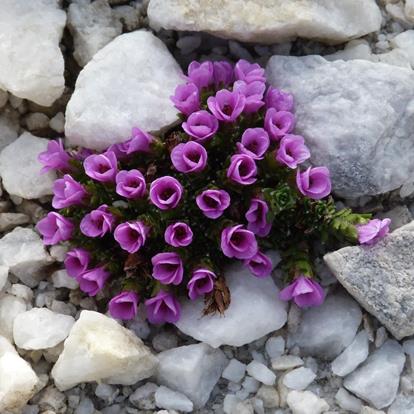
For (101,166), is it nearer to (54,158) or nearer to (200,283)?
(54,158)

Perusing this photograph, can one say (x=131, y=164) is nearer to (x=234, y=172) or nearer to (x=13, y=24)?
(x=234, y=172)

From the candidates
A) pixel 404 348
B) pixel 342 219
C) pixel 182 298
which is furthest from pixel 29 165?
pixel 404 348

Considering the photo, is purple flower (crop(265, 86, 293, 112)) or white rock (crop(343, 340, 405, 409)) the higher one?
purple flower (crop(265, 86, 293, 112))

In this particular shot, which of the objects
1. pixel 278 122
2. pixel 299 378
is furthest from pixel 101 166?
pixel 299 378

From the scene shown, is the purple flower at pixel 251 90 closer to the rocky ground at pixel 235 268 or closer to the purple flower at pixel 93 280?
the rocky ground at pixel 235 268

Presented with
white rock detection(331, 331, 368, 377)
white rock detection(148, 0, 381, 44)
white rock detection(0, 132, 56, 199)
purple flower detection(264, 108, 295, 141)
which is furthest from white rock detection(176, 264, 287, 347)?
white rock detection(148, 0, 381, 44)

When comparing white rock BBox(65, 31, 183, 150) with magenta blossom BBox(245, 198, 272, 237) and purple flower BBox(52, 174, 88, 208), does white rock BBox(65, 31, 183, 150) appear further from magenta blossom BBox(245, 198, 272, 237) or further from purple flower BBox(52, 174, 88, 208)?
magenta blossom BBox(245, 198, 272, 237)

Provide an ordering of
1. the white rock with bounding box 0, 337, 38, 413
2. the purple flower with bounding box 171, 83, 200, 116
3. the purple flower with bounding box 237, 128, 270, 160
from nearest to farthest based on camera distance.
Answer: the white rock with bounding box 0, 337, 38, 413
the purple flower with bounding box 237, 128, 270, 160
the purple flower with bounding box 171, 83, 200, 116
